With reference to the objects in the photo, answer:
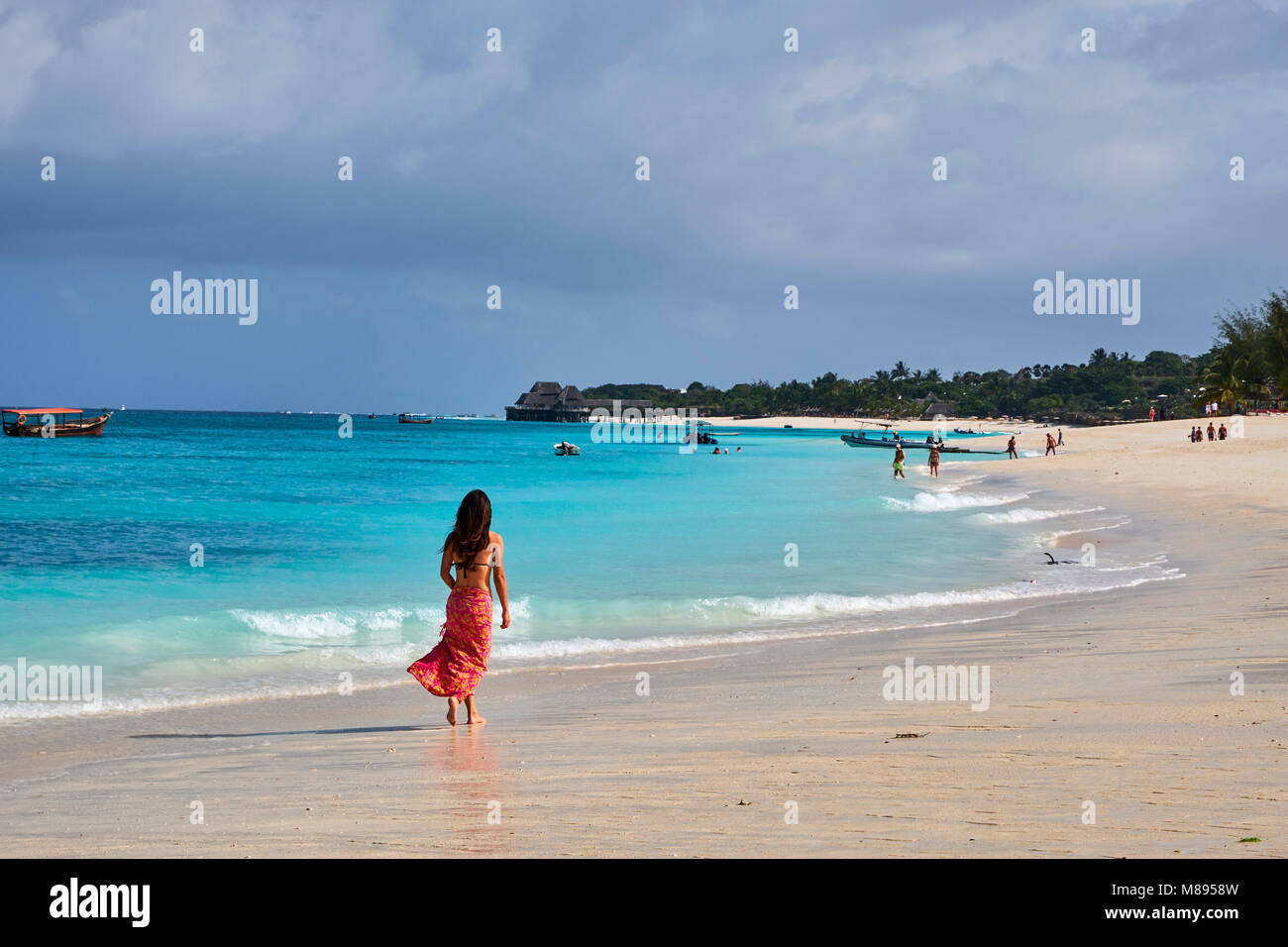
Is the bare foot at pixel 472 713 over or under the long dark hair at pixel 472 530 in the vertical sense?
under

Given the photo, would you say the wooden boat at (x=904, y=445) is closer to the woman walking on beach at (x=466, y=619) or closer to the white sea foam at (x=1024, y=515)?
the white sea foam at (x=1024, y=515)

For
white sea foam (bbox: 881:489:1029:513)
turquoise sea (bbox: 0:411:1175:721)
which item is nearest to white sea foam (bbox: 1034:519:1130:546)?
turquoise sea (bbox: 0:411:1175:721)

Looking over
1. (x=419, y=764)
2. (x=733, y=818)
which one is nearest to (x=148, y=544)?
(x=419, y=764)

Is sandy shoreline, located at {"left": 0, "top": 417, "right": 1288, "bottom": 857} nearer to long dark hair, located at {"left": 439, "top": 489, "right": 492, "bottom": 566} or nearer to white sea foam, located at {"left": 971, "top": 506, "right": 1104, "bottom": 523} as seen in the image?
long dark hair, located at {"left": 439, "top": 489, "right": 492, "bottom": 566}

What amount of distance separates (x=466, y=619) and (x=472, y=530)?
2.76 feet

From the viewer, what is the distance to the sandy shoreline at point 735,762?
4.88m

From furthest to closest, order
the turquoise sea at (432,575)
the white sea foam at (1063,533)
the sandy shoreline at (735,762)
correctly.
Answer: the white sea foam at (1063,533) < the turquoise sea at (432,575) < the sandy shoreline at (735,762)

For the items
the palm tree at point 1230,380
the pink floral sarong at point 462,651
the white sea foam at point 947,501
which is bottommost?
the white sea foam at point 947,501

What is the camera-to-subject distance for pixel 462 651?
8359 millimetres

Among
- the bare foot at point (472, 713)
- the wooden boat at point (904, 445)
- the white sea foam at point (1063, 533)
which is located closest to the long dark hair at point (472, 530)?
the bare foot at point (472, 713)

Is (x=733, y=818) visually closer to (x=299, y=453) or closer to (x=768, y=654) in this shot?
(x=768, y=654)

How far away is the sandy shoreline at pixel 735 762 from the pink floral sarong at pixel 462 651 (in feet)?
1.47

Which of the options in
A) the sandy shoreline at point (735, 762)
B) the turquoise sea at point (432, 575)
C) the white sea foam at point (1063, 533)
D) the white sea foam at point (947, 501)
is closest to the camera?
the sandy shoreline at point (735, 762)

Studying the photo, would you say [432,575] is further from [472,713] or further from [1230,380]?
[1230,380]
